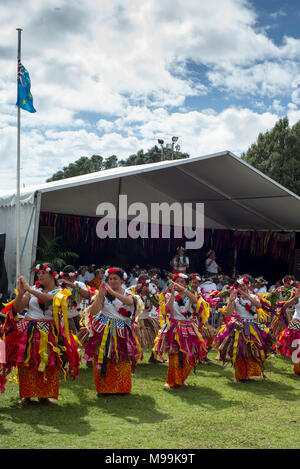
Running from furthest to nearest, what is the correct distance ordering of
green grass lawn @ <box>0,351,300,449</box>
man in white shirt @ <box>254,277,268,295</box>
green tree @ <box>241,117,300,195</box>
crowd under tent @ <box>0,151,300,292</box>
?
green tree @ <box>241,117,300,195</box> → crowd under tent @ <box>0,151,300,292</box> → man in white shirt @ <box>254,277,268,295</box> → green grass lawn @ <box>0,351,300,449</box>

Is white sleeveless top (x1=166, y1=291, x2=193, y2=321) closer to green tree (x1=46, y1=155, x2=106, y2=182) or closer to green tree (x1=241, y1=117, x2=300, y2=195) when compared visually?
green tree (x1=241, y1=117, x2=300, y2=195)

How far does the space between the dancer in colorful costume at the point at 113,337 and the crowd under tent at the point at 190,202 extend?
6104 millimetres

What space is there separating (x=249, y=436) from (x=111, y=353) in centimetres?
184

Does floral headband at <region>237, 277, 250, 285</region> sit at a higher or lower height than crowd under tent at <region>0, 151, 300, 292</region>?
lower

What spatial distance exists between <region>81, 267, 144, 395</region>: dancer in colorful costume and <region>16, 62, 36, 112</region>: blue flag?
498 centimetres

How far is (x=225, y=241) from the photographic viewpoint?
17750 millimetres

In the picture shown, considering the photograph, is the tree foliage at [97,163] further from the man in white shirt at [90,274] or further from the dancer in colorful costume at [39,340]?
the dancer in colorful costume at [39,340]

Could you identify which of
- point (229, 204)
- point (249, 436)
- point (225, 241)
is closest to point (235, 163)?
point (229, 204)

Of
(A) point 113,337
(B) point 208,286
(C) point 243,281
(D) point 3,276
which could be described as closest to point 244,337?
(C) point 243,281

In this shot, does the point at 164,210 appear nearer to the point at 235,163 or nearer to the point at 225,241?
the point at 225,241

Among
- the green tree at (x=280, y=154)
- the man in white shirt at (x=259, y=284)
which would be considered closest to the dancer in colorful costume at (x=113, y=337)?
the man in white shirt at (x=259, y=284)

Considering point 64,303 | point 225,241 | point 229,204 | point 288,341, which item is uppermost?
point 229,204

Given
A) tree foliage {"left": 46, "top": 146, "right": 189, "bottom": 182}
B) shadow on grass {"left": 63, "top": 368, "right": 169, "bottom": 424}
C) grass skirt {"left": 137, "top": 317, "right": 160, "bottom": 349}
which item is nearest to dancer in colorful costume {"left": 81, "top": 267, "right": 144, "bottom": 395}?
shadow on grass {"left": 63, "top": 368, "right": 169, "bottom": 424}

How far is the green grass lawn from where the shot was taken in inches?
168
